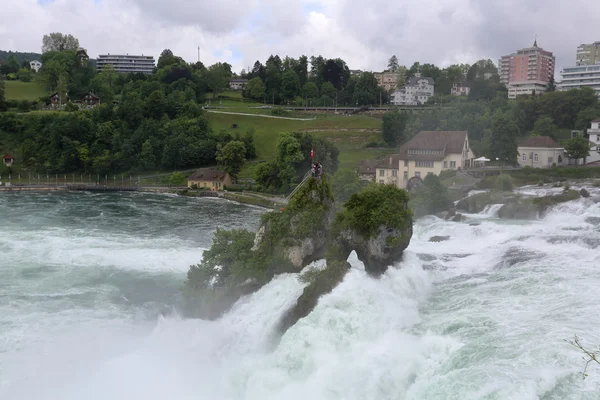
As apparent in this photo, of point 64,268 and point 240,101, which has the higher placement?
point 240,101

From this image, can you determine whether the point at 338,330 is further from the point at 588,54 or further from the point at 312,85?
the point at 588,54

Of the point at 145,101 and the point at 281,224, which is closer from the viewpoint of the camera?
the point at 281,224

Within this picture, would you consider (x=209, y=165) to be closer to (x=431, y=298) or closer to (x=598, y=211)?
(x=598, y=211)

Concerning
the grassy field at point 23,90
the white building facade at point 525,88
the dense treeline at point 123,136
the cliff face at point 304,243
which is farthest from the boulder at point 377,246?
the grassy field at point 23,90

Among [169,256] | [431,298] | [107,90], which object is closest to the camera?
[431,298]

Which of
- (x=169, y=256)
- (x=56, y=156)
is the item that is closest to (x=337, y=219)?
(x=169, y=256)

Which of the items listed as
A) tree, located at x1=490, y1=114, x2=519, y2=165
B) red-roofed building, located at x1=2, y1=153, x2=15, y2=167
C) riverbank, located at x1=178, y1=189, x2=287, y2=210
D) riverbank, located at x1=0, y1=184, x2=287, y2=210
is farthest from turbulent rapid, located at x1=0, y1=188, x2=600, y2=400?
red-roofed building, located at x1=2, y1=153, x2=15, y2=167
